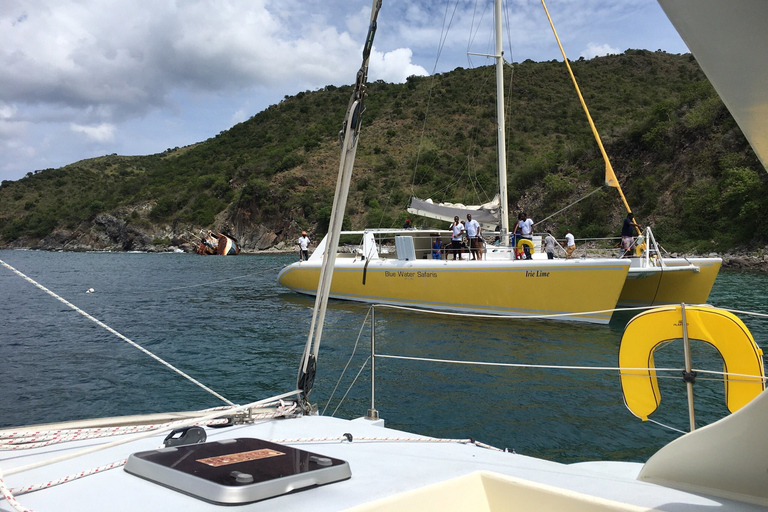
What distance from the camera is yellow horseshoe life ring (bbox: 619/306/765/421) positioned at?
323 centimetres

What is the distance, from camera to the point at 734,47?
1309 millimetres

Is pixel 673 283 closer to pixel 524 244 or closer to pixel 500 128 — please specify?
pixel 524 244

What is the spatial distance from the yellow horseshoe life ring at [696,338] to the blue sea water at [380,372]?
1331 millimetres

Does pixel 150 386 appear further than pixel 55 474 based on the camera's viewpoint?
Yes

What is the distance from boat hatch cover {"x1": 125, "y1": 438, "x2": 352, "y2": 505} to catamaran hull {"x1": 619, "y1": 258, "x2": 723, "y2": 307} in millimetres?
10314

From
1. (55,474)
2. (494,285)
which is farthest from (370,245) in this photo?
(55,474)

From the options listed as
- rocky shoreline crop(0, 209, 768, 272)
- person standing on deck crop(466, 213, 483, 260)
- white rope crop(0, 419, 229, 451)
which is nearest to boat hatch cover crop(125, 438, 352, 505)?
white rope crop(0, 419, 229, 451)

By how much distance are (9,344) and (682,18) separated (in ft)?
37.5

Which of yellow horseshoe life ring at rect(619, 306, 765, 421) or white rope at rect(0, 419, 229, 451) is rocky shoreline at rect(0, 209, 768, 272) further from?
white rope at rect(0, 419, 229, 451)

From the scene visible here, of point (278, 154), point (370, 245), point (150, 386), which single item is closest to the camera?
point (150, 386)

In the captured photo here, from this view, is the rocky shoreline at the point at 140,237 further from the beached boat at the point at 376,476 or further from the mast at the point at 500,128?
the beached boat at the point at 376,476

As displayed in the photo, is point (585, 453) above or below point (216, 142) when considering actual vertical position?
below

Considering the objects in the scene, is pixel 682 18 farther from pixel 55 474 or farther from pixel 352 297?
pixel 352 297

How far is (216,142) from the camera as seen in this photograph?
9281 cm
